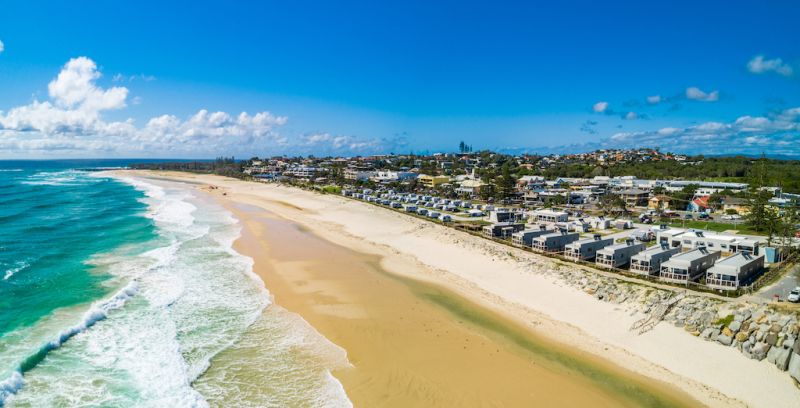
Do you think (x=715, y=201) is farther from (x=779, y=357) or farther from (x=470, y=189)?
(x=779, y=357)

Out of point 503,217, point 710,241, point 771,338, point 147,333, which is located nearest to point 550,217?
point 503,217

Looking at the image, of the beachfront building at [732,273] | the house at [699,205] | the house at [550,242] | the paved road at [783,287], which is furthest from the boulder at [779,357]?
the house at [699,205]

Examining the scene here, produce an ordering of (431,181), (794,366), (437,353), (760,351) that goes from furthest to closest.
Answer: (431,181), (437,353), (760,351), (794,366)

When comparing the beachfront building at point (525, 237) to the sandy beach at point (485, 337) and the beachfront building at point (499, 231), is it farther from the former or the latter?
the beachfront building at point (499, 231)

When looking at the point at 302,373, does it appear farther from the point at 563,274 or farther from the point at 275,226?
the point at 275,226

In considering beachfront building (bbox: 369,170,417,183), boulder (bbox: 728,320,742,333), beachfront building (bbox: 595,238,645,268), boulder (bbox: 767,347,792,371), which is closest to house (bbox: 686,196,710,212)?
beachfront building (bbox: 595,238,645,268)

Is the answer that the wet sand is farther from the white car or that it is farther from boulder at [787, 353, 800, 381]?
the white car

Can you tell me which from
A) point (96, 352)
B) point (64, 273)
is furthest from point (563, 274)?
point (64, 273)
